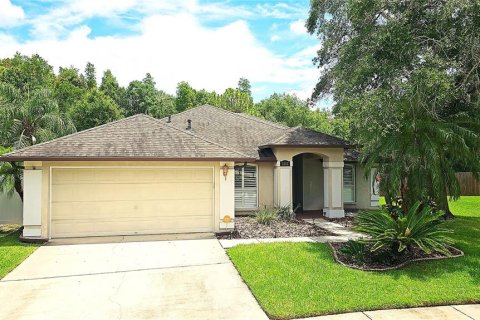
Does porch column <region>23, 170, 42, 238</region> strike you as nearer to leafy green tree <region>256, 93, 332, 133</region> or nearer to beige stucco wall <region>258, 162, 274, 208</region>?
beige stucco wall <region>258, 162, 274, 208</region>

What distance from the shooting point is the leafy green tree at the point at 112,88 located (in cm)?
4559

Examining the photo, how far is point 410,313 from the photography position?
578 cm

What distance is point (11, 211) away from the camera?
14.5m

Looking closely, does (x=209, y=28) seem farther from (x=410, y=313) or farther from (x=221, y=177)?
(x=410, y=313)

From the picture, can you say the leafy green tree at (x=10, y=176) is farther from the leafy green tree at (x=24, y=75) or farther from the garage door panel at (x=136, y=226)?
the leafy green tree at (x=24, y=75)

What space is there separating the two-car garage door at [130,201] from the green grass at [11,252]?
3.46 ft

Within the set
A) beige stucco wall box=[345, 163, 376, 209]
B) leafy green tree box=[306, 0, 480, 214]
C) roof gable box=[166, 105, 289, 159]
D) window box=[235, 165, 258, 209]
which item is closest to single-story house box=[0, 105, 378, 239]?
window box=[235, 165, 258, 209]

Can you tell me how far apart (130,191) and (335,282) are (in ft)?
23.8

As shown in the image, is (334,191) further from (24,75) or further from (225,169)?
(24,75)

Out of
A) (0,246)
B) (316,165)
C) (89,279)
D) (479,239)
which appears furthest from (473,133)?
(0,246)

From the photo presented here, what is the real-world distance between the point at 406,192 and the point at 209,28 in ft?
33.1

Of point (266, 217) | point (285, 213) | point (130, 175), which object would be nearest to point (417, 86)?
point (266, 217)

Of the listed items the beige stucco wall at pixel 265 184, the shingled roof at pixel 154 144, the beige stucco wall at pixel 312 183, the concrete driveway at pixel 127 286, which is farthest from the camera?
the beige stucco wall at pixel 312 183

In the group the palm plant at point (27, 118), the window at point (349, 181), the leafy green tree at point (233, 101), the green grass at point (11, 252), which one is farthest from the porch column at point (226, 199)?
the leafy green tree at point (233, 101)
